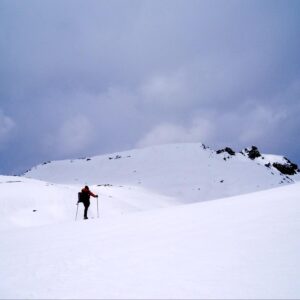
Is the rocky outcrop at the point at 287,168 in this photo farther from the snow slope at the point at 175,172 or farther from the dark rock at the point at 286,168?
the snow slope at the point at 175,172

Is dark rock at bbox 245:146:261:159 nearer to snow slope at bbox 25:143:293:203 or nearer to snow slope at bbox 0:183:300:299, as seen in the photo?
snow slope at bbox 25:143:293:203

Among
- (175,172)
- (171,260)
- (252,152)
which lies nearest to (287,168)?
(252,152)

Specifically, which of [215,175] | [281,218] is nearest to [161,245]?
[281,218]

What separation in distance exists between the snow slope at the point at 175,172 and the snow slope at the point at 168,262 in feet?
103

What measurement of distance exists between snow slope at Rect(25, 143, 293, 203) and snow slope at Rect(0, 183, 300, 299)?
31.3 m

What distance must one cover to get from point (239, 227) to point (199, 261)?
2769 mm

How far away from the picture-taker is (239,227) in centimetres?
784

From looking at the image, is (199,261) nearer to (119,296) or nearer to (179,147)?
(119,296)

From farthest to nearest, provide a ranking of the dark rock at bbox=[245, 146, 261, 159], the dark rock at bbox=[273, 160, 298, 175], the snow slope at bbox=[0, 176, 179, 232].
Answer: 1. the dark rock at bbox=[245, 146, 261, 159]
2. the dark rock at bbox=[273, 160, 298, 175]
3. the snow slope at bbox=[0, 176, 179, 232]

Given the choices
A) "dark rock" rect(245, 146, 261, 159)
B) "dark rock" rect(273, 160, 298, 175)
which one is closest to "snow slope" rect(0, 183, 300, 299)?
"dark rock" rect(273, 160, 298, 175)

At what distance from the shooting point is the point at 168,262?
5539 millimetres

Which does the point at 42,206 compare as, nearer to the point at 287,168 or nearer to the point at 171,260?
the point at 171,260

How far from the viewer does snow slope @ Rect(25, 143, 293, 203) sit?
1677 inches

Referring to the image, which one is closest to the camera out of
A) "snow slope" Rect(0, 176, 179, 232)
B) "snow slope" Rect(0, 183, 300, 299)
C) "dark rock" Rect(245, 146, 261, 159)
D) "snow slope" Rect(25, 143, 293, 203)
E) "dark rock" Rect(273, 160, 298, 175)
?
"snow slope" Rect(0, 183, 300, 299)
